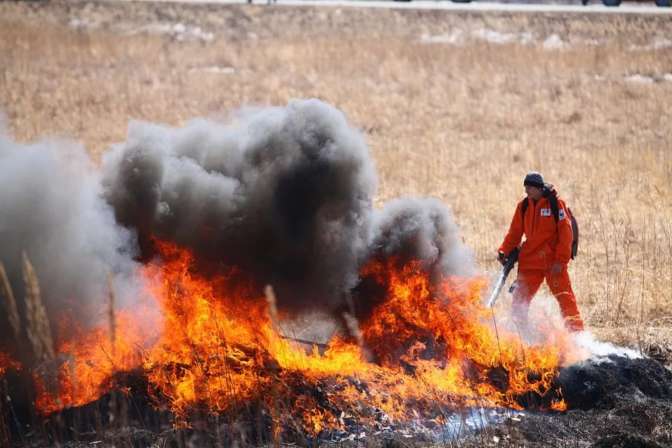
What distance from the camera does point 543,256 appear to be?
33.0 feet

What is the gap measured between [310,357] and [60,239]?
2.64 meters

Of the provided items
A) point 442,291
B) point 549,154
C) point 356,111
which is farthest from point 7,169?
point 356,111

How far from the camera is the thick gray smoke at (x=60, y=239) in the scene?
8.62 m

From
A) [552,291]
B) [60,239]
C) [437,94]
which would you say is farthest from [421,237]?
[437,94]

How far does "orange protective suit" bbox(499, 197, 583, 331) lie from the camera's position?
9.86 m

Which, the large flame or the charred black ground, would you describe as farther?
the large flame

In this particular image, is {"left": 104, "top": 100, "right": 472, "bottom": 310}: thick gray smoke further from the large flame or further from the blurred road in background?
the blurred road in background

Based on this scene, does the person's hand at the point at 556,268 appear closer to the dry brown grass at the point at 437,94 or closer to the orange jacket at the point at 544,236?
the orange jacket at the point at 544,236

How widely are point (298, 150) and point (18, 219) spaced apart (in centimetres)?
276

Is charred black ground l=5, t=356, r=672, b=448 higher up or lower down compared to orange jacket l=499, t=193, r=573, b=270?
lower down

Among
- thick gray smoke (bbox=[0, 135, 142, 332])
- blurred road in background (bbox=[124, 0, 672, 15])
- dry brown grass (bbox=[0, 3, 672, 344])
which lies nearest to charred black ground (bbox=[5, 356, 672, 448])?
thick gray smoke (bbox=[0, 135, 142, 332])

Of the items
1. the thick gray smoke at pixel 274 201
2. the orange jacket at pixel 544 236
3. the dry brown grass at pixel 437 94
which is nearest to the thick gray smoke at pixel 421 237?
the thick gray smoke at pixel 274 201

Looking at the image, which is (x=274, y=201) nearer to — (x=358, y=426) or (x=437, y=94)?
(x=358, y=426)

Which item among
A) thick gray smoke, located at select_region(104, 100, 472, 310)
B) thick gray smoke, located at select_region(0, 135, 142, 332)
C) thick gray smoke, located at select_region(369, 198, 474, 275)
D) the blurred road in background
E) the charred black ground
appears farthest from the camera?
the blurred road in background
